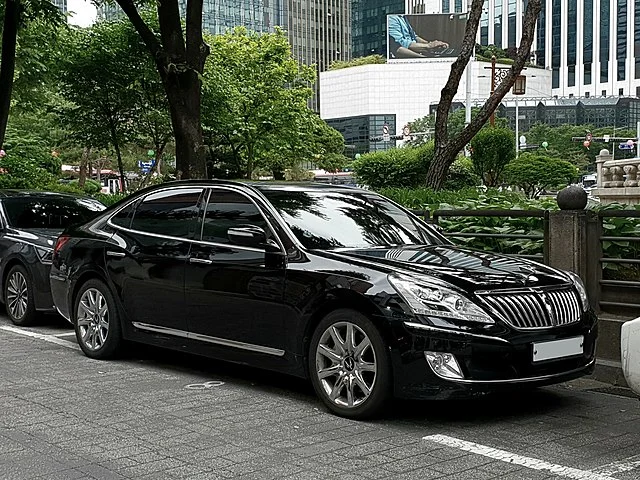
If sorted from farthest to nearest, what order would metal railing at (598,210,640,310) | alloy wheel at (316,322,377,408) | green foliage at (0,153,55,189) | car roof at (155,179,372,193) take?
green foliage at (0,153,55,189) → metal railing at (598,210,640,310) → car roof at (155,179,372,193) → alloy wheel at (316,322,377,408)

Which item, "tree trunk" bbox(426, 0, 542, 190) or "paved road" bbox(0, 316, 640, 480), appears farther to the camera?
"tree trunk" bbox(426, 0, 542, 190)

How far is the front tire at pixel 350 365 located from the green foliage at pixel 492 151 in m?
20.4

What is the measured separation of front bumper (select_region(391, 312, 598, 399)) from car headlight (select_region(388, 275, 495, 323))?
10cm

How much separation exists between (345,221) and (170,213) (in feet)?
5.46

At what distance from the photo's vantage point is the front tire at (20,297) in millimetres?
10336

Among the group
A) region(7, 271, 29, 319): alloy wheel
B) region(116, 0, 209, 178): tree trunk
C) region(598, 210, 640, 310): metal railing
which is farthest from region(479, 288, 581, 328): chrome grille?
region(116, 0, 209, 178): tree trunk

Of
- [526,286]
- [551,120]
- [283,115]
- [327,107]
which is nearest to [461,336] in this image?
[526,286]

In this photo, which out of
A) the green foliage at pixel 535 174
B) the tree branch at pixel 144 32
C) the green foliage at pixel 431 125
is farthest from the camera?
the green foliage at pixel 431 125

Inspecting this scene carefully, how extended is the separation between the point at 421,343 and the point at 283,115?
37.8m

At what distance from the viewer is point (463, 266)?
20.9 feet

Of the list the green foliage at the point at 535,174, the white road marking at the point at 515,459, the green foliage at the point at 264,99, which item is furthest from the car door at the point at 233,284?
the green foliage at the point at 535,174

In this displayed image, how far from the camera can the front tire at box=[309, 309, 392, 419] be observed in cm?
592

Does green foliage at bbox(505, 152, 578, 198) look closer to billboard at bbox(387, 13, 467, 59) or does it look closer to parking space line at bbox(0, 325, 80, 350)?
parking space line at bbox(0, 325, 80, 350)

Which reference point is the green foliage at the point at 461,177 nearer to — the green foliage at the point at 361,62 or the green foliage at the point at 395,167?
the green foliage at the point at 395,167
